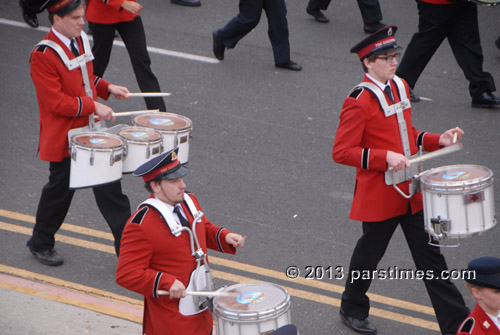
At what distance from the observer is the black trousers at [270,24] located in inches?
433

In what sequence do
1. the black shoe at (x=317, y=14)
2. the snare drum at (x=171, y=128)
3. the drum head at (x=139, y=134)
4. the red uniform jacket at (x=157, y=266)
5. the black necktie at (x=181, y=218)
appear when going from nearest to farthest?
the red uniform jacket at (x=157, y=266)
the black necktie at (x=181, y=218)
the drum head at (x=139, y=134)
the snare drum at (x=171, y=128)
the black shoe at (x=317, y=14)

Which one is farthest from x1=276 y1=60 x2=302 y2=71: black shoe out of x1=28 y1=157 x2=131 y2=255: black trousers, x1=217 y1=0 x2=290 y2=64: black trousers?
x1=28 y1=157 x2=131 y2=255: black trousers

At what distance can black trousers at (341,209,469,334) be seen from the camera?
5.95 meters

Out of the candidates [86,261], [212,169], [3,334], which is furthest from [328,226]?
[3,334]

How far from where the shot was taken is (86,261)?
7.23m

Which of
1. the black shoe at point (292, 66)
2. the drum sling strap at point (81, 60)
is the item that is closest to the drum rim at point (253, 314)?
the drum sling strap at point (81, 60)

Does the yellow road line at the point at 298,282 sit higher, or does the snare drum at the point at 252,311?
the snare drum at the point at 252,311

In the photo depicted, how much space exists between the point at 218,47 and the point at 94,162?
5.37 m

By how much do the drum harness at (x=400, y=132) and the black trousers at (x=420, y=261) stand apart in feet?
0.76

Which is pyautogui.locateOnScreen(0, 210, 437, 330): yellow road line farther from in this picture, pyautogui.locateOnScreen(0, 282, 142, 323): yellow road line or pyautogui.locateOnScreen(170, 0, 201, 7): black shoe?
pyautogui.locateOnScreen(170, 0, 201, 7): black shoe

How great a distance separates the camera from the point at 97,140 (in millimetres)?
6316

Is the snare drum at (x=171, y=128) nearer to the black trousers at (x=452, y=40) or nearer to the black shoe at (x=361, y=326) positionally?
the black shoe at (x=361, y=326)

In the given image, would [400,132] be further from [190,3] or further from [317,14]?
[190,3]

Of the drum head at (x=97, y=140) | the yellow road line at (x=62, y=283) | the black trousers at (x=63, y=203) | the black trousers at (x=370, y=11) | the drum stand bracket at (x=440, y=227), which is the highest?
the drum stand bracket at (x=440, y=227)
